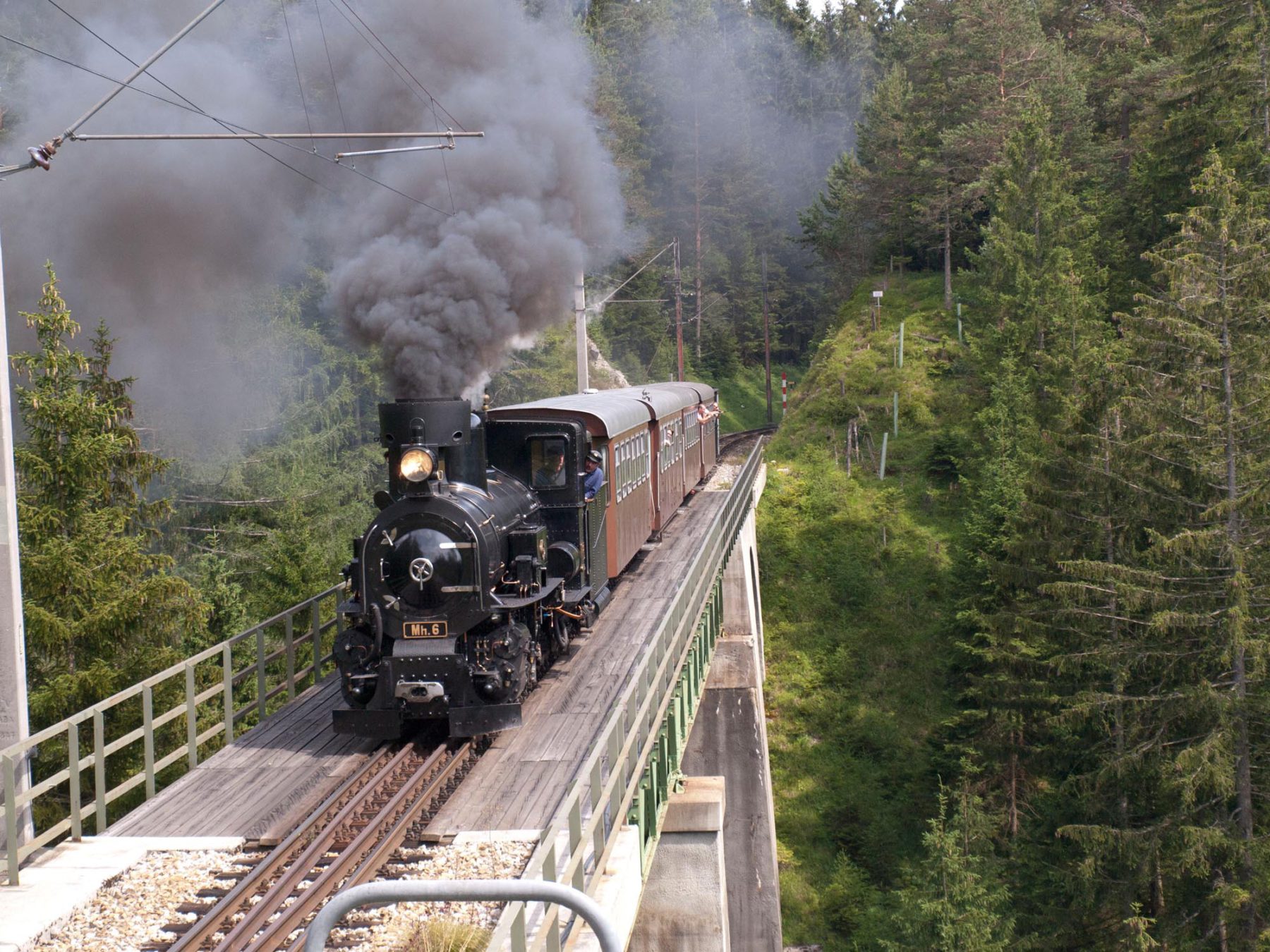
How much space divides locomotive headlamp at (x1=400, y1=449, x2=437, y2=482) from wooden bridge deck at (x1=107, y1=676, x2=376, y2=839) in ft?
8.66

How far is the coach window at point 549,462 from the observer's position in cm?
1329

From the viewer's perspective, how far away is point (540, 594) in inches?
450

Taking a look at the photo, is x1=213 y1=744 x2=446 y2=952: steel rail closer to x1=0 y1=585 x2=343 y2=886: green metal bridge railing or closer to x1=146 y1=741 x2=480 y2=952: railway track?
x1=146 y1=741 x2=480 y2=952: railway track

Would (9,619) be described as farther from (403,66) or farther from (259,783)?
(403,66)

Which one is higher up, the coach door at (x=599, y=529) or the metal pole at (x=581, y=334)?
the metal pole at (x=581, y=334)

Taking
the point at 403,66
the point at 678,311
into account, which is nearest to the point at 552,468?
the point at 403,66

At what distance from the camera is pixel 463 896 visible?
3211 millimetres

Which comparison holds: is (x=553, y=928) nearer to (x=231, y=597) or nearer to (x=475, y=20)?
(x=475, y=20)

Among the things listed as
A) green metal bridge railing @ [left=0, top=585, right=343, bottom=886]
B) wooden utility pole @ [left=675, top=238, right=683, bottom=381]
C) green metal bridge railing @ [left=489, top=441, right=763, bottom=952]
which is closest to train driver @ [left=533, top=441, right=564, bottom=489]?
green metal bridge railing @ [left=489, top=441, right=763, bottom=952]

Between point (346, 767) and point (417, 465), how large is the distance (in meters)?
2.79

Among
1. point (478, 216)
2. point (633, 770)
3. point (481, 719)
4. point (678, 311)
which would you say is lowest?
point (633, 770)

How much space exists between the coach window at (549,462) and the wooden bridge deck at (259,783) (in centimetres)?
341

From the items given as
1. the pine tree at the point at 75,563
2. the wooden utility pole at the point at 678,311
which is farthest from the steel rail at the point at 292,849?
the wooden utility pole at the point at 678,311

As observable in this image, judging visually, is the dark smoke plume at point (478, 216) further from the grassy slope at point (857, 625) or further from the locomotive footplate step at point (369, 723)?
the grassy slope at point (857, 625)
